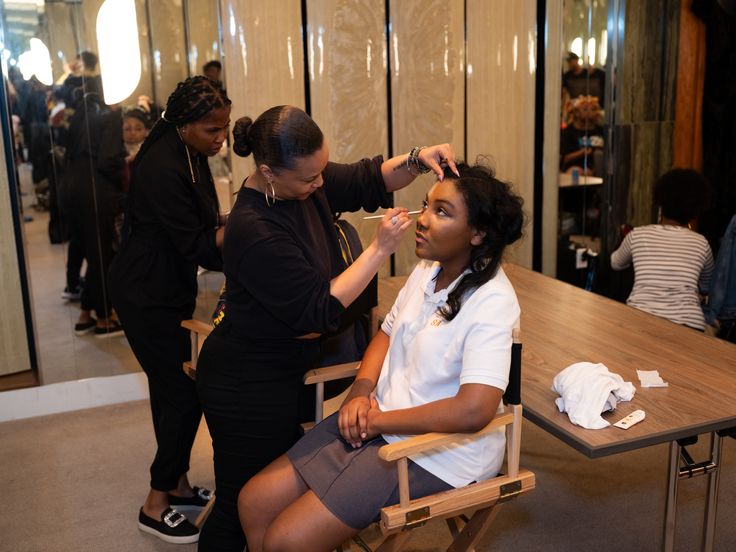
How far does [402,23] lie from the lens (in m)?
3.80

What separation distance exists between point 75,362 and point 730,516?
2724 mm

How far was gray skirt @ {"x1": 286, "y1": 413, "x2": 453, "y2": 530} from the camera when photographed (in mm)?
1835

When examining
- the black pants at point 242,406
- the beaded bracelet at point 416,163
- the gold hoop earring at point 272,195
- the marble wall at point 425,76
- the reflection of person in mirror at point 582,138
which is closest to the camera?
the gold hoop earring at point 272,195

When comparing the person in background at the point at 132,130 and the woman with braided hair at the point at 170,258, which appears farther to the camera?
the person in background at the point at 132,130

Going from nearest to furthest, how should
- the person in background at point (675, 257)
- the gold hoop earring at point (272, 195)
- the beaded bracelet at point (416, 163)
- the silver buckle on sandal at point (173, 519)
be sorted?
1. the gold hoop earring at point (272, 195)
2. the beaded bracelet at point (416, 163)
3. the silver buckle on sandal at point (173, 519)
4. the person in background at point (675, 257)

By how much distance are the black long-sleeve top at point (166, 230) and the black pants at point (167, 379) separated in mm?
47

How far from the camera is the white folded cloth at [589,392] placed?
1.81m

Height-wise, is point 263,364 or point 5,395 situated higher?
point 263,364

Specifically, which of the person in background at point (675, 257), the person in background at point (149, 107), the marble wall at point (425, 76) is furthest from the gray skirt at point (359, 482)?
the marble wall at point (425, 76)

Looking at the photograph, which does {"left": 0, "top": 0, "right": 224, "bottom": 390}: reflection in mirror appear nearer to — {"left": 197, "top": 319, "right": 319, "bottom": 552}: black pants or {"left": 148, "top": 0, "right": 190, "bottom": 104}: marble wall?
{"left": 148, "top": 0, "right": 190, "bottom": 104}: marble wall

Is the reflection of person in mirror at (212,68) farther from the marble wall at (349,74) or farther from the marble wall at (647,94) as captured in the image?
the marble wall at (647,94)

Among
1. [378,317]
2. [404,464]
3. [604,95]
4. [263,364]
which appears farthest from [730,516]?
[604,95]

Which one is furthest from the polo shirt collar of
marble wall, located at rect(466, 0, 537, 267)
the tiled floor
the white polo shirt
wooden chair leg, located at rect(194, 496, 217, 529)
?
marble wall, located at rect(466, 0, 537, 267)

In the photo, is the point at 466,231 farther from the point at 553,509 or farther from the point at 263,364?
the point at 553,509
